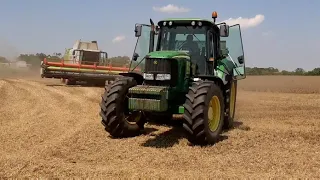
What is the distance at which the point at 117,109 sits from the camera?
689 cm

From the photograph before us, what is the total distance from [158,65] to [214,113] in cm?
142

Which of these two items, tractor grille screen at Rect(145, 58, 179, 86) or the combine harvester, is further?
the combine harvester

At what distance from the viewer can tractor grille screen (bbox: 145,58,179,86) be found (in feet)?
22.7

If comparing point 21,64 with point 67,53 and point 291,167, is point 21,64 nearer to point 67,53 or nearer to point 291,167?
point 67,53

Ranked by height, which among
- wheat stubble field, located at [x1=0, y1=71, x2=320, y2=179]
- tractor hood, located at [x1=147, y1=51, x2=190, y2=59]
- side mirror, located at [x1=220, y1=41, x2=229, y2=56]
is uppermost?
side mirror, located at [x1=220, y1=41, x2=229, y2=56]

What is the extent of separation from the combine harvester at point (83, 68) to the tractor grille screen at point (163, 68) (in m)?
10.5

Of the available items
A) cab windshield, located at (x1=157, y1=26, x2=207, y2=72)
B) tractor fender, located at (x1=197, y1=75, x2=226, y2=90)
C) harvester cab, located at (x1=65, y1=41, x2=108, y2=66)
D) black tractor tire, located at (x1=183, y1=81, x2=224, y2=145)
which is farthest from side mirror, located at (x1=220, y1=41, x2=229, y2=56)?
harvester cab, located at (x1=65, y1=41, x2=108, y2=66)

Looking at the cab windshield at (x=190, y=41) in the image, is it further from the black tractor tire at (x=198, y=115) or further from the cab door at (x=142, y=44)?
the black tractor tire at (x=198, y=115)

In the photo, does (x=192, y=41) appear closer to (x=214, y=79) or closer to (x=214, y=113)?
(x=214, y=79)

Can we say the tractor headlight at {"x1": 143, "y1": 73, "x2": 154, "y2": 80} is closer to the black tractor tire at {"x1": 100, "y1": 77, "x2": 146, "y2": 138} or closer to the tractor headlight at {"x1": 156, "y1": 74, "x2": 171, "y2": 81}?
the tractor headlight at {"x1": 156, "y1": 74, "x2": 171, "y2": 81}

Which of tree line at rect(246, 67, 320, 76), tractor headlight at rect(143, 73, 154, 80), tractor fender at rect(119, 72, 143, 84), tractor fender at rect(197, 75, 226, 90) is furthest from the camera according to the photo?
tree line at rect(246, 67, 320, 76)

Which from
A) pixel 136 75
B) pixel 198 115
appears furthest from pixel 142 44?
pixel 198 115

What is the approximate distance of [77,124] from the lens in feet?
27.8

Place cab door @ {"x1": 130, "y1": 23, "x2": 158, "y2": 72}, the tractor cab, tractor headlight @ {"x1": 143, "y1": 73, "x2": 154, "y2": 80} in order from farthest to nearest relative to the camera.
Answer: cab door @ {"x1": 130, "y1": 23, "x2": 158, "y2": 72}
the tractor cab
tractor headlight @ {"x1": 143, "y1": 73, "x2": 154, "y2": 80}
